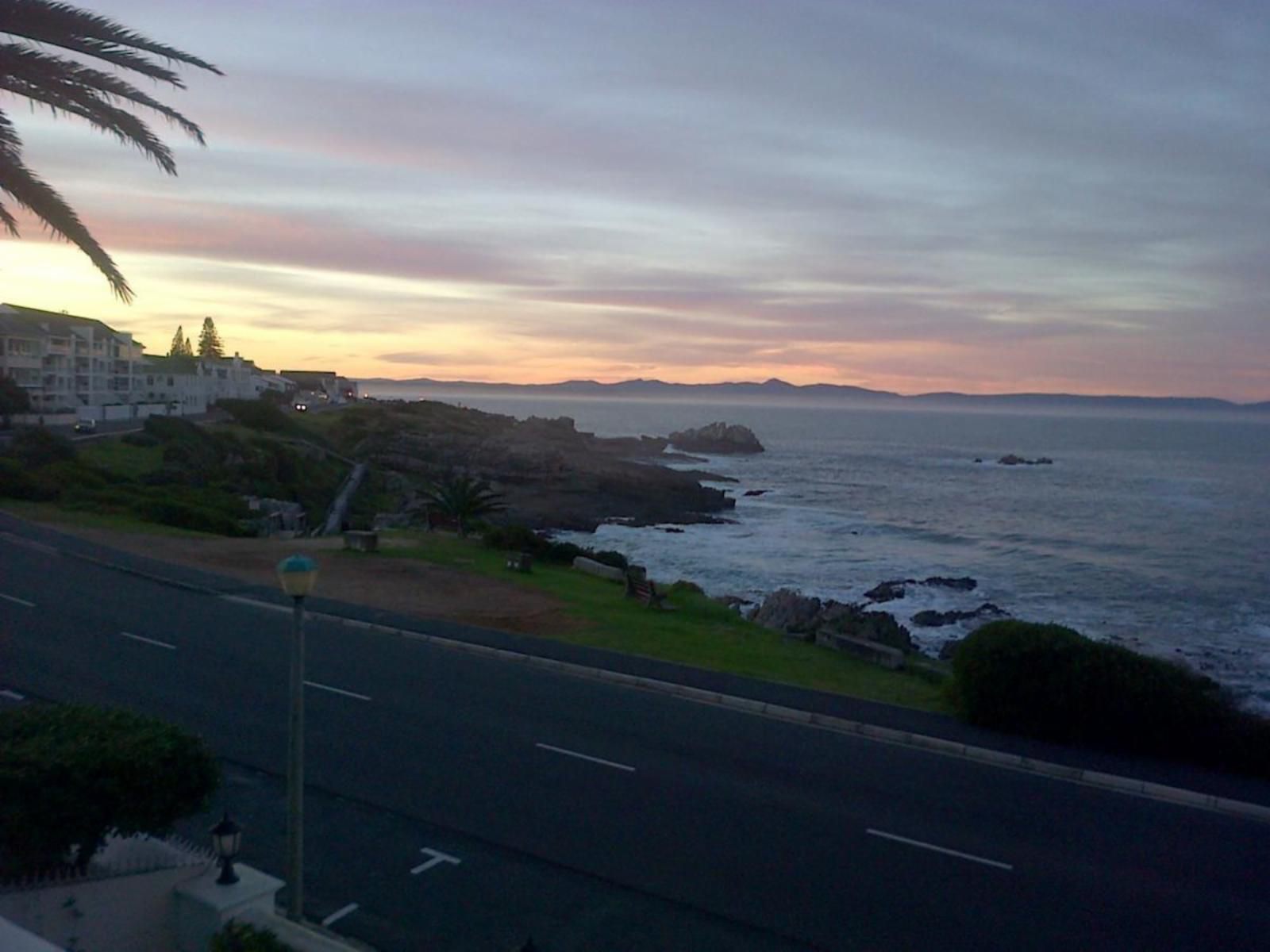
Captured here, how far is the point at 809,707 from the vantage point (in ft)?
51.3

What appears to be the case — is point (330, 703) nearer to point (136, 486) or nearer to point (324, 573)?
point (324, 573)

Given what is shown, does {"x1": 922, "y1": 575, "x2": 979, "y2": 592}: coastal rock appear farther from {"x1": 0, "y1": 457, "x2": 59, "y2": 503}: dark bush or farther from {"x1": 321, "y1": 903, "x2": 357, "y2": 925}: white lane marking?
{"x1": 321, "y1": 903, "x2": 357, "y2": 925}: white lane marking

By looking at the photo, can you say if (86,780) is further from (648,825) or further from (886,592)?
(886,592)

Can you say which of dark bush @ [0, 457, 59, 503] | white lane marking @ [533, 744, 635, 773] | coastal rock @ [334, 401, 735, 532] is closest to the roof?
coastal rock @ [334, 401, 735, 532]

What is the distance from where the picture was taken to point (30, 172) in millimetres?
9852

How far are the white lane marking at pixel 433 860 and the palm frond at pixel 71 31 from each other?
7.52 meters

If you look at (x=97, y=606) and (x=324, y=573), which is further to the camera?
(x=324, y=573)

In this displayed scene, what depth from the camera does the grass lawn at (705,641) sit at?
18.2 meters

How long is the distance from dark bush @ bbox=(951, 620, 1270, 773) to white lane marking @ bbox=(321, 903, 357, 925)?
967 cm

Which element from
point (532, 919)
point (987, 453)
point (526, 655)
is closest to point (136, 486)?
point (526, 655)

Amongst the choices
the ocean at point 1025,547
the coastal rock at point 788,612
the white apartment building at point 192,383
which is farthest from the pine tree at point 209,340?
the coastal rock at point 788,612

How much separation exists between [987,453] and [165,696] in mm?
146117

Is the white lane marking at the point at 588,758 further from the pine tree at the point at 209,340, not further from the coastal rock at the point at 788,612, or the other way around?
the pine tree at the point at 209,340

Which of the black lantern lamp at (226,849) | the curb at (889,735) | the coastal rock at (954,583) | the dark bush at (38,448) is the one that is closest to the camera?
the black lantern lamp at (226,849)
